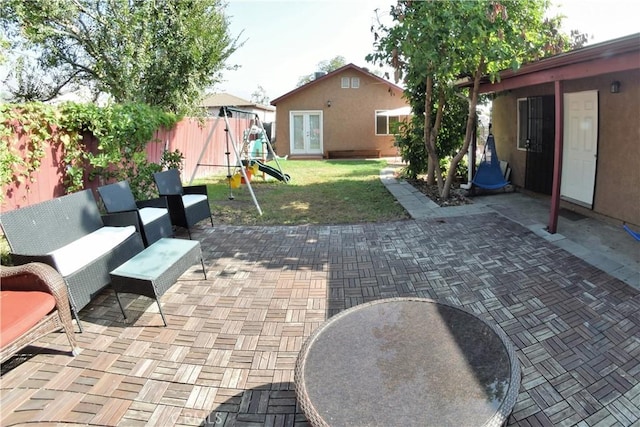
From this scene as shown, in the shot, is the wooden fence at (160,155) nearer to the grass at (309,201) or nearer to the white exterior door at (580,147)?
the grass at (309,201)

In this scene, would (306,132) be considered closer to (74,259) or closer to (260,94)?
(74,259)

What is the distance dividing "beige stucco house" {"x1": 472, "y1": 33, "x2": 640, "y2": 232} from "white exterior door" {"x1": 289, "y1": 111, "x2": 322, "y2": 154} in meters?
12.3

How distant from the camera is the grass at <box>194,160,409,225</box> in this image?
278 inches

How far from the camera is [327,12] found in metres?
Result: 9.93

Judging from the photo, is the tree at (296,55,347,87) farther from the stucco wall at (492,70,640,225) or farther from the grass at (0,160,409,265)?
the stucco wall at (492,70,640,225)

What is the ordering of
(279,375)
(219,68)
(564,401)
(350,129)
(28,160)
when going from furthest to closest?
(350,129)
(219,68)
(28,160)
(279,375)
(564,401)

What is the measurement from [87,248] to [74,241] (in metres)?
0.41

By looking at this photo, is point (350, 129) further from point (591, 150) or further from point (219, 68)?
point (591, 150)

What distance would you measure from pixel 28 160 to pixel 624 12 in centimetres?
1082

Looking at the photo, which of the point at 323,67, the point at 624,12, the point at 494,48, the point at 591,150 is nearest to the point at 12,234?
the point at 494,48

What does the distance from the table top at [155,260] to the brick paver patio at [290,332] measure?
47cm

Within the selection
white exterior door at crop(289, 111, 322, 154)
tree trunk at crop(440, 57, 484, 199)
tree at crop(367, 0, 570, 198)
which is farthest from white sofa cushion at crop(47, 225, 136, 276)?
white exterior door at crop(289, 111, 322, 154)

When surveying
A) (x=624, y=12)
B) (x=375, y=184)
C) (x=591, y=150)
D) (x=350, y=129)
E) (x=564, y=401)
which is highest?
(x=624, y=12)

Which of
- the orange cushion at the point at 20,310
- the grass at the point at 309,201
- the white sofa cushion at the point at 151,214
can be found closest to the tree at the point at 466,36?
the grass at the point at 309,201
